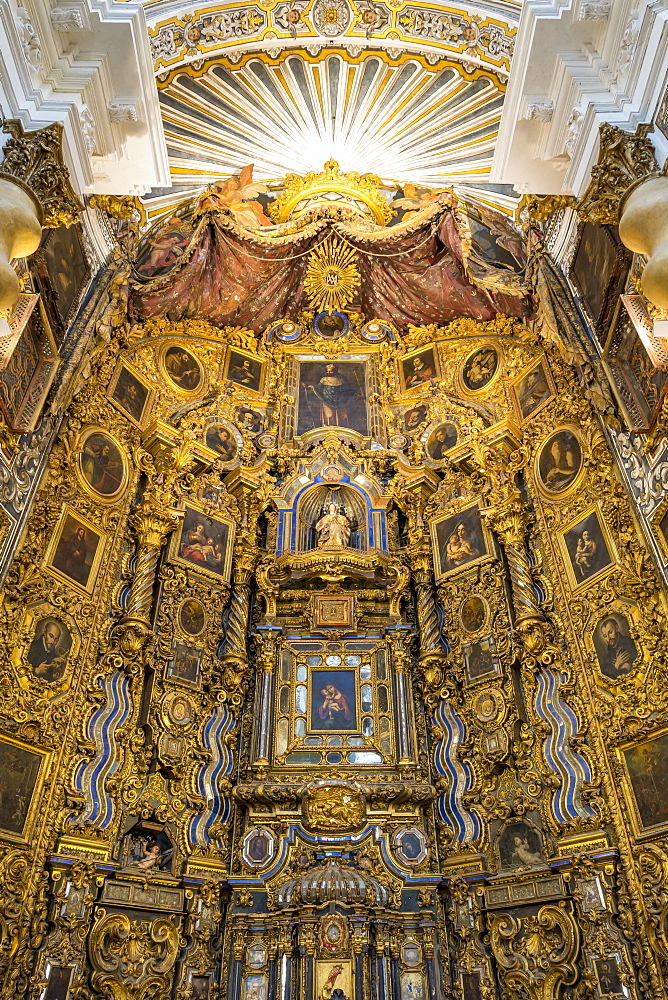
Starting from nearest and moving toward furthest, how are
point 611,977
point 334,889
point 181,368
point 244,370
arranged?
point 611,977
point 334,889
point 181,368
point 244,370

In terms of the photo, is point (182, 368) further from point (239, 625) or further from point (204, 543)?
point (239, 625)

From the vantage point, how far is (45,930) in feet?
27.9

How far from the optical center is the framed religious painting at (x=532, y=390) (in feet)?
42.2

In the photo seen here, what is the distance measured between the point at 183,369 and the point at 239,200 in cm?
358

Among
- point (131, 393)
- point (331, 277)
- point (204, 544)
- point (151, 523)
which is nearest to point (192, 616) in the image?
point (204, 544)

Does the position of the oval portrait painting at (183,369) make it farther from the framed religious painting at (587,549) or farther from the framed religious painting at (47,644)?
the framed religious painting at (587,549)

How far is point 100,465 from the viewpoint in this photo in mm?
11820

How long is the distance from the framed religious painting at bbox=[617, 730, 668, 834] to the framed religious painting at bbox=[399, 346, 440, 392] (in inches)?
340

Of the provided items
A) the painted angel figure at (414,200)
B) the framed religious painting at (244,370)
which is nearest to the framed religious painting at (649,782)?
the framed religious painting at (244,370)

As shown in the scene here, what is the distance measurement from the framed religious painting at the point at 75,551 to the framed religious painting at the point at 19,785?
2404 mm

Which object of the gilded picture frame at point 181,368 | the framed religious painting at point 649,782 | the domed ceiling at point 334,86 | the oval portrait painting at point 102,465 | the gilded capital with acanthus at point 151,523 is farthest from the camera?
Answer: the gilded picture frame at point 181,368

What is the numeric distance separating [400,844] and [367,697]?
7.59 feet

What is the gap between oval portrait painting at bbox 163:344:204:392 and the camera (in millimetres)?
14391

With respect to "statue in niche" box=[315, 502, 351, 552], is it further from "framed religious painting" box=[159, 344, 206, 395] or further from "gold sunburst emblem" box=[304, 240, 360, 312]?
"gold sunburst emblem" box=[304, 240, 360, 312]
